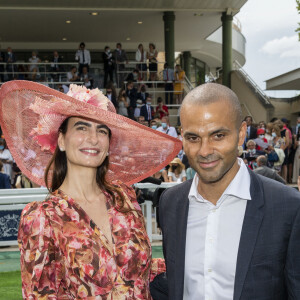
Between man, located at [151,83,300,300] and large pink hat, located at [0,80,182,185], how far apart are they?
0.87m

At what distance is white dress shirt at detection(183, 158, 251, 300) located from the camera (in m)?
2.27

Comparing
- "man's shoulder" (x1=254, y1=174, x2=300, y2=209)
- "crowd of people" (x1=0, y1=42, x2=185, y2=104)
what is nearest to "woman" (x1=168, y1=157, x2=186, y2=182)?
"man's shoulder" (x1=254, y1=174, x2=300, y2=209)

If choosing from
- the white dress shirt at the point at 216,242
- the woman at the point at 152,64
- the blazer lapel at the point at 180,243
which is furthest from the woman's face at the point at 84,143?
the woman at the point at 152,64

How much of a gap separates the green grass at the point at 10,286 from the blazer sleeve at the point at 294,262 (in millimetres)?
4906

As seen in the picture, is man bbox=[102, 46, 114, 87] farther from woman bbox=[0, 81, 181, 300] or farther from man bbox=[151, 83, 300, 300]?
man bbox=[151, 83, 300, 300]

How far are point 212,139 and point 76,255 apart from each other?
1005 mm

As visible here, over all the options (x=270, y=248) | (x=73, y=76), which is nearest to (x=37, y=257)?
(x=270, y=248)

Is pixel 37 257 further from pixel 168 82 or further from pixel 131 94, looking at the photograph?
pixel 168 82

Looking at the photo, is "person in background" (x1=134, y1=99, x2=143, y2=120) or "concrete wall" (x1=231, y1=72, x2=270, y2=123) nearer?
"person in background" (x1=134, y1=99, x2=143, y2=120)

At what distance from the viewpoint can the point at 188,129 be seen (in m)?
2.32

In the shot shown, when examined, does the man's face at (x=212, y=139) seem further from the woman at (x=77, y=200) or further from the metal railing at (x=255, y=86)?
the metal railing at (x=255, y=86)

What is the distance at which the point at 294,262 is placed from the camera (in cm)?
216

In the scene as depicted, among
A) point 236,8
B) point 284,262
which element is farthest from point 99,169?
point 236,8

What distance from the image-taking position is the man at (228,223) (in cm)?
220
